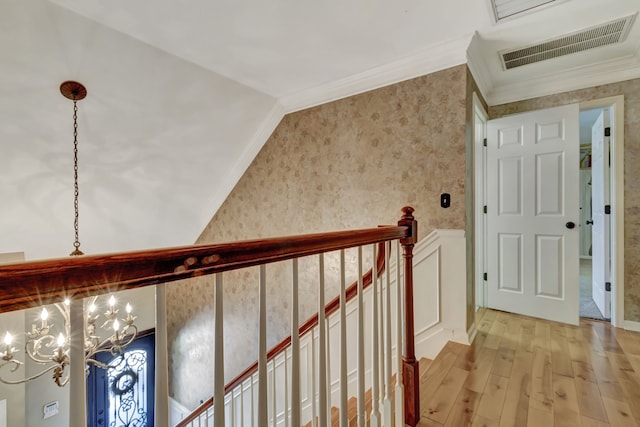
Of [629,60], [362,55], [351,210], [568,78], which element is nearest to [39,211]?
[351,210]

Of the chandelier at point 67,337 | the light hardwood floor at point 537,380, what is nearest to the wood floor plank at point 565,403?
the light hardwood floor at point 537,380

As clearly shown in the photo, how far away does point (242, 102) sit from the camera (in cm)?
310

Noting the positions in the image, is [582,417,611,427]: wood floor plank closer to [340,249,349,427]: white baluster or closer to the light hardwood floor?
the light hardwood floor

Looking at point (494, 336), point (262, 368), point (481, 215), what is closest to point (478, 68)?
point (481, 215)

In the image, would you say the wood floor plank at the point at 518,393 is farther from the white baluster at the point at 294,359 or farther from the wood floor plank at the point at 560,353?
the white baluster at the point at 294,359

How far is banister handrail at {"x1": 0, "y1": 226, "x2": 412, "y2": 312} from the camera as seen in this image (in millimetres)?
392

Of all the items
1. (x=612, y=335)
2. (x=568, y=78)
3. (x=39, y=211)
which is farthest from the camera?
(x=39, y=211)

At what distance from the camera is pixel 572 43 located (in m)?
2.21

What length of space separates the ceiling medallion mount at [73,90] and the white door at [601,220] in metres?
4.47

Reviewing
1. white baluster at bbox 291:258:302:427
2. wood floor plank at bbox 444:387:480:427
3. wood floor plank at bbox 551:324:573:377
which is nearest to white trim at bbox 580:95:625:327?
wood floor plank at bbox 551:324:573:377

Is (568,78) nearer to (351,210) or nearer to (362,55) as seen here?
(362,55)

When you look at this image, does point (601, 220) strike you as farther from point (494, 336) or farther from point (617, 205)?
point (494, 336)

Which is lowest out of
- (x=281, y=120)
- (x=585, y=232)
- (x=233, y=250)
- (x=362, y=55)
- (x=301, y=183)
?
(x=585, y=232)

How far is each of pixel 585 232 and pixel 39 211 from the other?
8.60 metres
